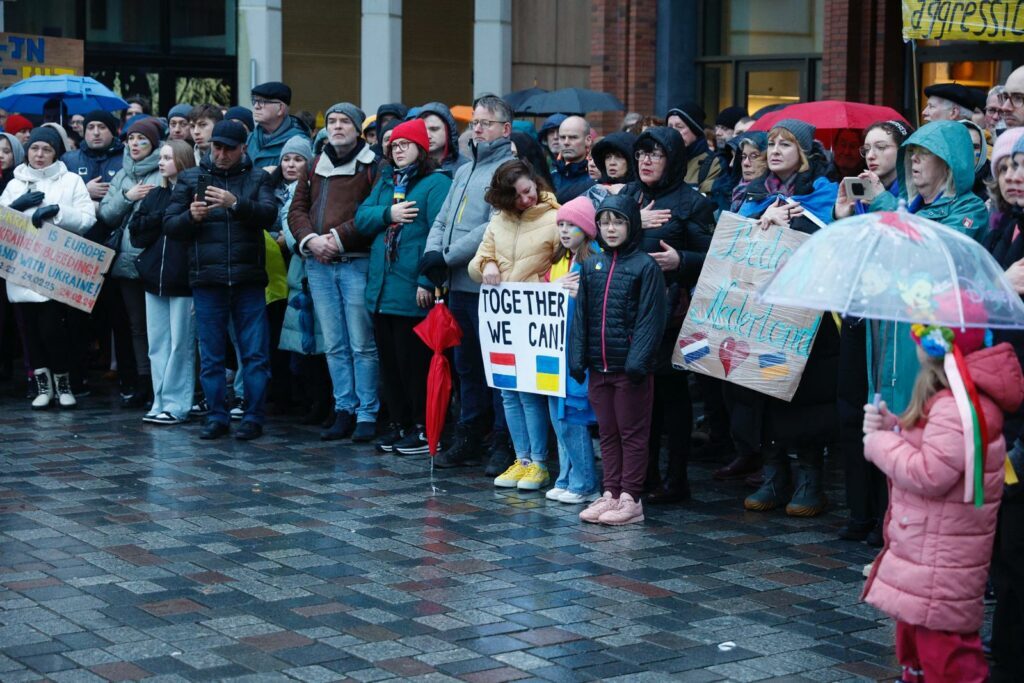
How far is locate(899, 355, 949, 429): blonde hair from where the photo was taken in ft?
18.1

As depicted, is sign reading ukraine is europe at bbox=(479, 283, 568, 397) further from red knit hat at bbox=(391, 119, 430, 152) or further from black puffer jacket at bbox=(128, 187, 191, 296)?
black puffer jacket at bbox=(128, 187, 191, 296)

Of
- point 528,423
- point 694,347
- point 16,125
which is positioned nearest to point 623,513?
point 694,347

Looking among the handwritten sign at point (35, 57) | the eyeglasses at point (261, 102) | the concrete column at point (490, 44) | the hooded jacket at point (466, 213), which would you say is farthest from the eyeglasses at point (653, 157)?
the concrete column at point (490, 44)

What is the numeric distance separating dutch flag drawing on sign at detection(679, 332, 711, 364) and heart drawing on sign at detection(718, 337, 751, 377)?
10 centimetres

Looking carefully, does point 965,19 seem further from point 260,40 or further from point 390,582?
point 260,40

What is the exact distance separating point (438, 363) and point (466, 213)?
999 mm

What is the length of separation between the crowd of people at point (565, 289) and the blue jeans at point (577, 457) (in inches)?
0.7

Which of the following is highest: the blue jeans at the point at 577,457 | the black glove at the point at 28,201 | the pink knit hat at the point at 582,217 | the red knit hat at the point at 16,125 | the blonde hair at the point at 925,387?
the red knit hat at the point at 16,125

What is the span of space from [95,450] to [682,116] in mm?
4837

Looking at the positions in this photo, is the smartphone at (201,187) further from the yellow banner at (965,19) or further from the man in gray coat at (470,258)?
the yellow banner at (965,19)

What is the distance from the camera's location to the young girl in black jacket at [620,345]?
8.56 metres

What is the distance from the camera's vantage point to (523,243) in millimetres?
9680

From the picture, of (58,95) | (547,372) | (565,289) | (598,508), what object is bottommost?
(598,508)

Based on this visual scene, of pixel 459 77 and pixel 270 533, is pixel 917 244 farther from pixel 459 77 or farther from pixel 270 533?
pixel 459 77
